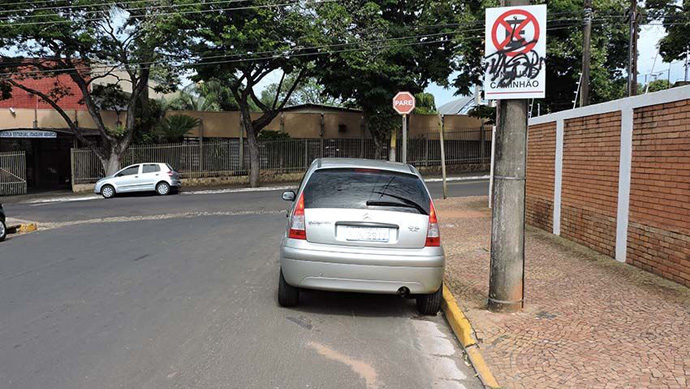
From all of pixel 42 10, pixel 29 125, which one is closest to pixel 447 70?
pixel 42 10

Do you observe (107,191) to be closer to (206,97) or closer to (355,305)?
(206,97)

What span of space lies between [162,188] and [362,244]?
1926 centimetres

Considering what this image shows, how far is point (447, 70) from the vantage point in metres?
26.1

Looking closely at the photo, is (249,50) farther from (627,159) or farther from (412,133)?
(627,159)

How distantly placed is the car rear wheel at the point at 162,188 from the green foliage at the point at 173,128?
249 inches

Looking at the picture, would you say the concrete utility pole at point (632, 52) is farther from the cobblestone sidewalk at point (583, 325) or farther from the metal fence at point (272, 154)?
the metal fence at point (272, 154)

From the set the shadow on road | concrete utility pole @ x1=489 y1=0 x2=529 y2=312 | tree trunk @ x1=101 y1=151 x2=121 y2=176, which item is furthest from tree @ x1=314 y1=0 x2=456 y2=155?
concrete utility pole @ x1=489 y1=0 x2=529 y2=312

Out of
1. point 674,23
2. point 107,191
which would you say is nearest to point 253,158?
point 107,191

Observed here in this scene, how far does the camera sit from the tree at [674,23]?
22.2 meters

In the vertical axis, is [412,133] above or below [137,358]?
above

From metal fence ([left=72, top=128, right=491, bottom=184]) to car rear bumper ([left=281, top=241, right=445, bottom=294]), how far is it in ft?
78.2

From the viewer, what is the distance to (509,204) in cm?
546

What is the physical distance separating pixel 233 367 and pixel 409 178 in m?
2.76

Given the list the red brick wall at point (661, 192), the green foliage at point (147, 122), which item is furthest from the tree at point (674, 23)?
the green foliage at point (147, 122)
